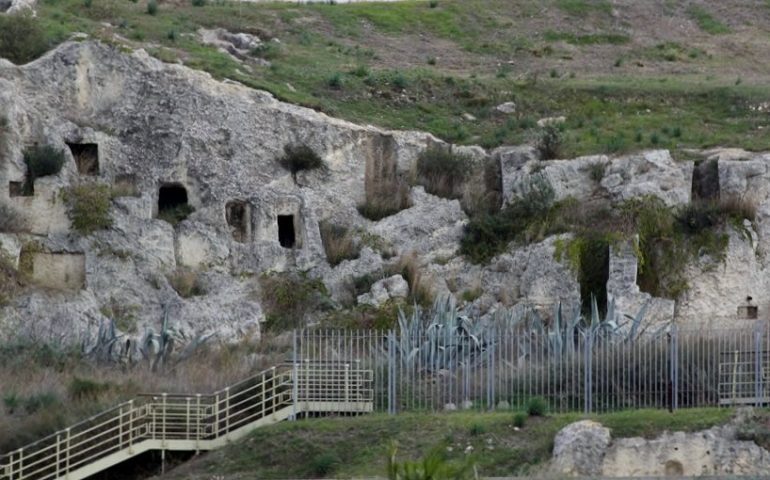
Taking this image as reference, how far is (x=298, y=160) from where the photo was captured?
4850cm

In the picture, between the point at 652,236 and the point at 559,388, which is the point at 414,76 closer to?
the point at 652,236

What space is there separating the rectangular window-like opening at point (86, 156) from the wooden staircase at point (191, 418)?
34.7ft

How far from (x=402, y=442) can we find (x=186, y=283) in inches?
424

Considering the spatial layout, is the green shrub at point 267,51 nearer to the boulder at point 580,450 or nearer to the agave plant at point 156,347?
the agave plant at point 156,347

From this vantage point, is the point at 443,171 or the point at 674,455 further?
the point at 443,171

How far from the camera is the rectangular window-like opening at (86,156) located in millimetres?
47594

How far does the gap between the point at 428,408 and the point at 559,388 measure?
229cm

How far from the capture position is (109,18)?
55469 mm

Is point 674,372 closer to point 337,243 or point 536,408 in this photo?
point 536,408

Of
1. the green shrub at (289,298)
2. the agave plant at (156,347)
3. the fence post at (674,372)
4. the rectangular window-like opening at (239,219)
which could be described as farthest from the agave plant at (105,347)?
the fence post at (674,372)

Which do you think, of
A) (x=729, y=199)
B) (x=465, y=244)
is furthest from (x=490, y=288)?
(x=729, y=199)

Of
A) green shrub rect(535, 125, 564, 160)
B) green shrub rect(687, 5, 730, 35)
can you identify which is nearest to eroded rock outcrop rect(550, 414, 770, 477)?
green shrub rect(535, 125, 564, 160)

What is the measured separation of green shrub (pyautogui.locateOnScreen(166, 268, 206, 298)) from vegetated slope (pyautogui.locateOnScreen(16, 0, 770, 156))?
19.9 ft

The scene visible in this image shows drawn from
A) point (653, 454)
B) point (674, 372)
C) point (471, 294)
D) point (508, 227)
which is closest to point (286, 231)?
point (471, 294)
